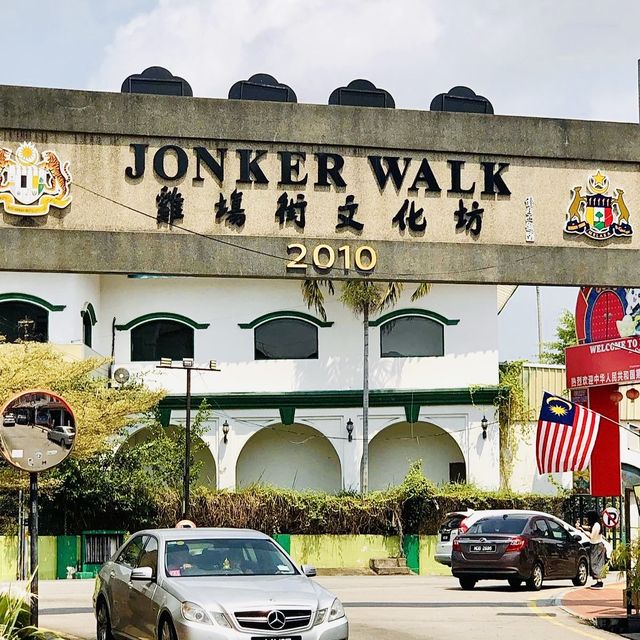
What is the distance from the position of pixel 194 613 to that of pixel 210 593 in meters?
0.36

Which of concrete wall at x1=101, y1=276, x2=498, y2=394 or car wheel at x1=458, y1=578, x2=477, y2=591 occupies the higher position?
concrete wall at x1=101, y1=276, x2=498, y2=394

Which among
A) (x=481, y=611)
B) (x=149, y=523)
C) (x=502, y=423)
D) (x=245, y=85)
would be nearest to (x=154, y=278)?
(x=149, y=523)

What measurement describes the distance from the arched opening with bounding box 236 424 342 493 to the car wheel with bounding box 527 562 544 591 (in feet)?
64.1

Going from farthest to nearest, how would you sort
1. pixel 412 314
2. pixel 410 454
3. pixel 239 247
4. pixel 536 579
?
pixel 410 454
pixel 412 314
pixel 536 579
pixel 239 247

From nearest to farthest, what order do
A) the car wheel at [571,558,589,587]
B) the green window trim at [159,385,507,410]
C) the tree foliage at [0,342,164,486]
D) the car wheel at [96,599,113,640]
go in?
1. the car wheel at [96,599,113,640]
2. the car wheel at [571,558,589,587]
3. the tree foliage at [0,342,164,486]
4. the green window trim at [159,385,507,410]

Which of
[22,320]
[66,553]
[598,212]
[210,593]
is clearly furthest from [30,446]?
[22,320]

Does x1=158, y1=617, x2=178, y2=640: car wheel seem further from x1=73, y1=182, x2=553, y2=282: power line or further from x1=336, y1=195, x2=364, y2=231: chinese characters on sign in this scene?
x1=336, y1=195, x2=364, y2=231: chinese characters on sign

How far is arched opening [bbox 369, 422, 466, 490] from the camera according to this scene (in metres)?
45.6

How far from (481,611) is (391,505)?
2057cm

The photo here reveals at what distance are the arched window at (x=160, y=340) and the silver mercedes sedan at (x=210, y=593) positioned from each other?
2853 cm

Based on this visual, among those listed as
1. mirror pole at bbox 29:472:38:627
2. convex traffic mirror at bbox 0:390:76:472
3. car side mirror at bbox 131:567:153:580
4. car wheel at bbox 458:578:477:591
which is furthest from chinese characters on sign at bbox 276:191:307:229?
car wheel at bbox 458:578:477:591

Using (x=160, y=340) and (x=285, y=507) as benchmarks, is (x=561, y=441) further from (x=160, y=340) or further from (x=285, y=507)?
(x=160, y=340)

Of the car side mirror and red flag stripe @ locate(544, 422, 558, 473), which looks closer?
the car side mirror

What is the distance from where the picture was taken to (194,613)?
41.0ft
